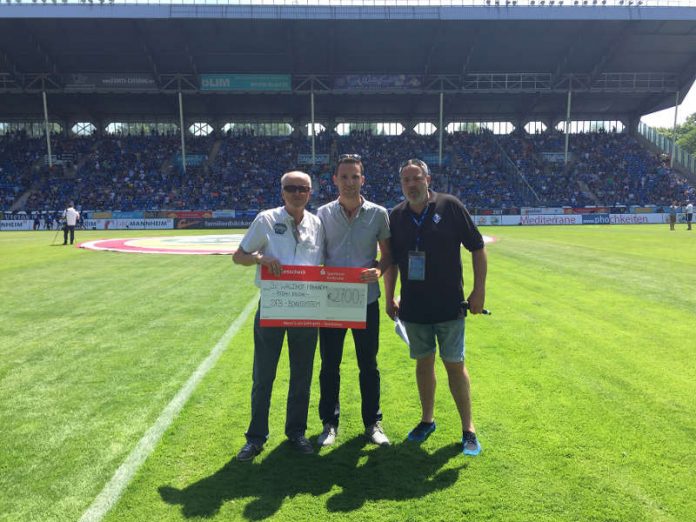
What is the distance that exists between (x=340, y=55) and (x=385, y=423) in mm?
40959

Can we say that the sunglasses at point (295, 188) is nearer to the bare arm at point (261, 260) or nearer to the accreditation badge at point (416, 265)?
the bare arm at point (261, 260)

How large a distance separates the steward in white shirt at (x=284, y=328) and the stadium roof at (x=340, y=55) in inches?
1467

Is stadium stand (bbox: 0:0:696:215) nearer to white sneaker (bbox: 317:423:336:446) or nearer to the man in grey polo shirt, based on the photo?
the man in grey polo shirt

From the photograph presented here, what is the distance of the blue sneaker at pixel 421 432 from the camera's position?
4004 millimetres

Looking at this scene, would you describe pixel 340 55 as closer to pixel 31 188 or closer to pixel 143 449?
pixel 31 188

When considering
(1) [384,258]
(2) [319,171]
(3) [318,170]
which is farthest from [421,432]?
(3) [318,170]

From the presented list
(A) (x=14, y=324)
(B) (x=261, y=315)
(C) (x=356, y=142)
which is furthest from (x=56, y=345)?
(C) (x=356, y=142)

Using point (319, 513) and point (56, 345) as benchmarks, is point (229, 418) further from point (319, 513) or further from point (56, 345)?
point (56, 345)

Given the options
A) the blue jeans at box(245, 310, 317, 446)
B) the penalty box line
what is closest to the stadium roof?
the penalty box line

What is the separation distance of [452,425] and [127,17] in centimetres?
4067

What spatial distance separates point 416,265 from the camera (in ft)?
12.5

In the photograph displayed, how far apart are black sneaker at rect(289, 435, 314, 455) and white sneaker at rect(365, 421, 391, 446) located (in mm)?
499

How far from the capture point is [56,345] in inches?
260

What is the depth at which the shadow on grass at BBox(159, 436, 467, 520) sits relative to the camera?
320 cm
